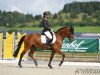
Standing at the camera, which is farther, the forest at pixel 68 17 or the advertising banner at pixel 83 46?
the forest at pixel 68 17

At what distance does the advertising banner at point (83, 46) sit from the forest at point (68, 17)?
10252 centimetres

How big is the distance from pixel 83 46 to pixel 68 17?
414 feet

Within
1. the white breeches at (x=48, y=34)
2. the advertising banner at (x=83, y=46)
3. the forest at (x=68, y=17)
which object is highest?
the white breeches at (x=48, y=34)

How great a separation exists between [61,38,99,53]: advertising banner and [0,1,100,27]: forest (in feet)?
336

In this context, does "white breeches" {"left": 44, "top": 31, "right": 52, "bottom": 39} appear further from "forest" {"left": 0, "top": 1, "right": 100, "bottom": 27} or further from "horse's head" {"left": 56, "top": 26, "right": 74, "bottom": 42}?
"forest" {"left": 0, "top": 1, "right": 100, "bottom": 27}

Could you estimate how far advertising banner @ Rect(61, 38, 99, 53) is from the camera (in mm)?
25250

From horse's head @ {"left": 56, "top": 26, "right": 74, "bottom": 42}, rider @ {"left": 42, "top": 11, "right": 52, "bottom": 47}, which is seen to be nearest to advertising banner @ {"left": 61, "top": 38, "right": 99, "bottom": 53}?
horse's head @ {"left": 56, "top": 26, "right": 74, "bottom": 42}

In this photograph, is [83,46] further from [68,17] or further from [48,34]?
[68,17]

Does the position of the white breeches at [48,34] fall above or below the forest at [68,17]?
above

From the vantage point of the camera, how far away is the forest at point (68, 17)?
132875 mm

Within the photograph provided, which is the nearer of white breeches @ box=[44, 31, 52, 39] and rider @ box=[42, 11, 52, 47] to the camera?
rider @ box=[42, 11, 52, 47]

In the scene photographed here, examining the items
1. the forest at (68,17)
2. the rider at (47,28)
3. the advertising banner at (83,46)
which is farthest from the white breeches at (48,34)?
the forest at (68,17)

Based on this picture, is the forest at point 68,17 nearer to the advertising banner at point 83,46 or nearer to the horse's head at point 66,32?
the advertising banner at point 83,46

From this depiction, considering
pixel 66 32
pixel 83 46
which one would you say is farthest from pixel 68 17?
pixel 66 32
